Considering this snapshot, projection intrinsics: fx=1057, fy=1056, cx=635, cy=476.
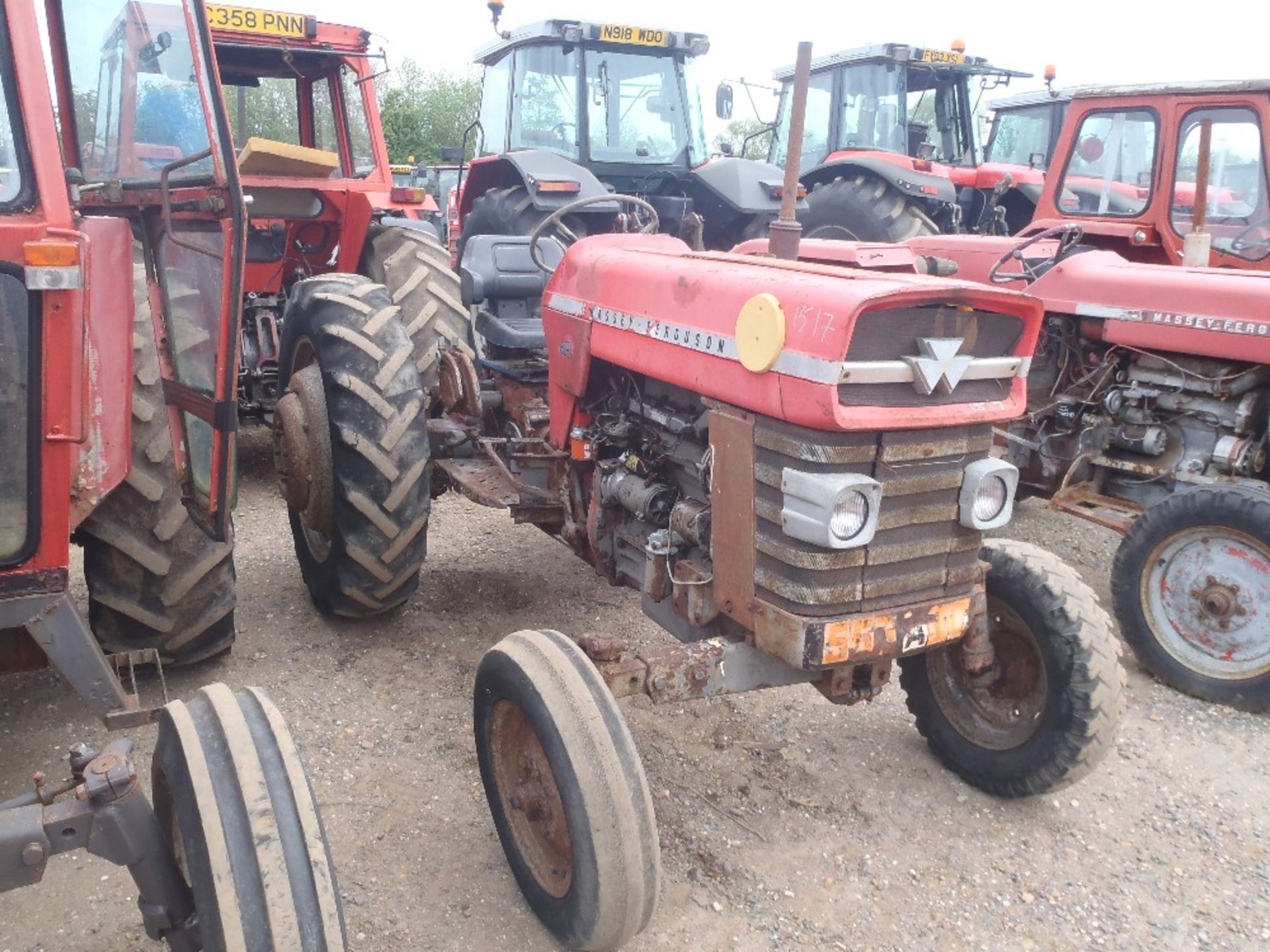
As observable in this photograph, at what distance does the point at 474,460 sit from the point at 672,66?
4.49 metres

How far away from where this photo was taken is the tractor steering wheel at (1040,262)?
465 cm

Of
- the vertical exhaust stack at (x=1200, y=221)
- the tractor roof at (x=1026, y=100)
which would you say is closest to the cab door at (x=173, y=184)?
the vertical exhaust stack at (x=1200, y=221)

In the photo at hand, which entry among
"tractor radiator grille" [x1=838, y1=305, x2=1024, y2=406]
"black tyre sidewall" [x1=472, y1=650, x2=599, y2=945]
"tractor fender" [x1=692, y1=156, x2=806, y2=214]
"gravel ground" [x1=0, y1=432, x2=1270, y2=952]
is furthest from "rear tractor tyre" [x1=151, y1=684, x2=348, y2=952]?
"tractor fender" [x1=692, y1=156, x2=806, y2=214]

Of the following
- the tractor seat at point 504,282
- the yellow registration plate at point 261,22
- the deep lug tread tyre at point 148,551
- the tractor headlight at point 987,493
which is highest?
the yellow registration plate at point 261,22

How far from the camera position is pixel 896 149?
8414 mm

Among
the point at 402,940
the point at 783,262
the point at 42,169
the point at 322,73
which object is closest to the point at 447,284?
the point at 322,73

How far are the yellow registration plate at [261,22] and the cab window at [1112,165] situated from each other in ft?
12.7

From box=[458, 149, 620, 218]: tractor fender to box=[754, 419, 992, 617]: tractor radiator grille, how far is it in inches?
112

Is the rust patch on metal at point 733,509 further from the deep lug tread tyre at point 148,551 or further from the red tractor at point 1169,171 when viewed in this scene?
the red tractor at point 1169,171

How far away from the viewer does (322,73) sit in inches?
224

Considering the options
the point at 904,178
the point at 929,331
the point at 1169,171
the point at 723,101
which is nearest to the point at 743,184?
the point at 904,178

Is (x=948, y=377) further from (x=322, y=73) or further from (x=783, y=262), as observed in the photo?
(x=322, y=73)

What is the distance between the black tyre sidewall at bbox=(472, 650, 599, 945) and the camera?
81.7 inches

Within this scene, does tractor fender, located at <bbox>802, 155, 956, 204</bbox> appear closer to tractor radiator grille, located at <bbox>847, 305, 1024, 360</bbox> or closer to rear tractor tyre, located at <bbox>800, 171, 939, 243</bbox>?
rear tractor tyre, located at <bbox>800, 171, 939, 243</bbox>
